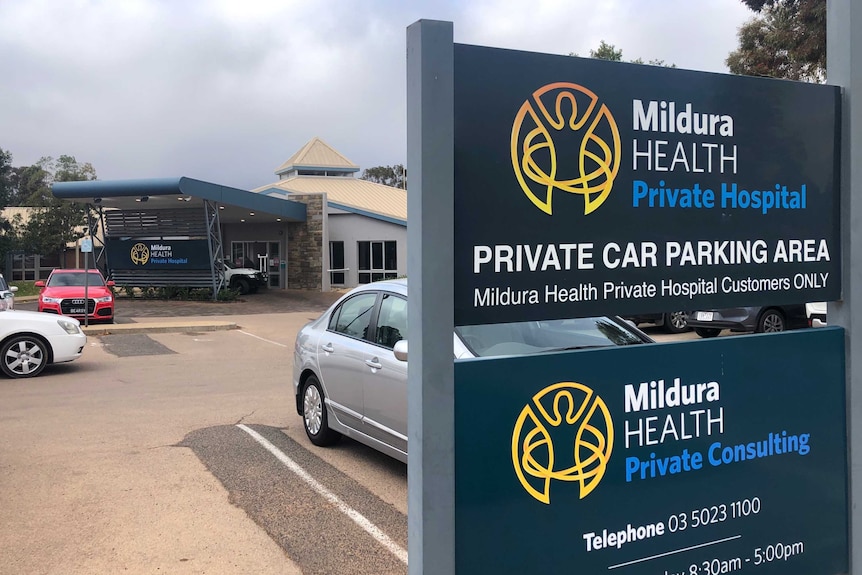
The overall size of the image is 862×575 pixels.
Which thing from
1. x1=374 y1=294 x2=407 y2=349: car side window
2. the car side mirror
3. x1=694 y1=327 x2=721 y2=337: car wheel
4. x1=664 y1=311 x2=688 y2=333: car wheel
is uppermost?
x1=374 y1=294 x2=407 y2=349: car side window

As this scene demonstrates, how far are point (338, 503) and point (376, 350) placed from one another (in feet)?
4.16

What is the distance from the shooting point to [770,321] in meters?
15.5

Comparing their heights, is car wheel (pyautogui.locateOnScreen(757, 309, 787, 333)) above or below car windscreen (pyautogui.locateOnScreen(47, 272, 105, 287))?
below

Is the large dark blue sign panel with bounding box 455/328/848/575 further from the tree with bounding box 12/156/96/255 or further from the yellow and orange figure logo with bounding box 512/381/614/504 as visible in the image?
the tree with bounding box 12/156/96/255

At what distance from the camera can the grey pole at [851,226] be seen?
3699 millimetres

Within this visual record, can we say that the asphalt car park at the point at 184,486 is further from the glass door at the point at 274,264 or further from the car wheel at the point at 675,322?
the glass door at the point at 274,264

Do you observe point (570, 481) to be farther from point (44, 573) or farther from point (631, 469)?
point (44, 573)

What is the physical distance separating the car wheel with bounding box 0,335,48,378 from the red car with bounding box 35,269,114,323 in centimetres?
909

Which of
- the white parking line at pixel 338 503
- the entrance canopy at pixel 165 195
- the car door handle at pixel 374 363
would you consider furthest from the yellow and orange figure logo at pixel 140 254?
the car door handle at pixel 374 363

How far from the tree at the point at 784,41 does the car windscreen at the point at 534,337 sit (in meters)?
17.6

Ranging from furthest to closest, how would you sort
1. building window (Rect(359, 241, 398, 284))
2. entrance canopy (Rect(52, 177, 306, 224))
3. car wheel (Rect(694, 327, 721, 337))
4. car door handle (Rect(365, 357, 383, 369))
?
building window (Rect(359, 241, 398, 284))
entrance canopy (Rect(52, 177, 306, 224))
car wheel (Rect(694, 327, 721, 337))
car door handle (Rect(365, 357, 383, 369))

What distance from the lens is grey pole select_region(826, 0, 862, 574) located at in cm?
370

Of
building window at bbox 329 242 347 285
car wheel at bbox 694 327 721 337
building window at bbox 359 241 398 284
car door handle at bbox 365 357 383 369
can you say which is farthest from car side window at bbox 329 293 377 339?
building window at bbox 329 242 347 285

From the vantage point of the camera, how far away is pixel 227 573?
14.6 feet
